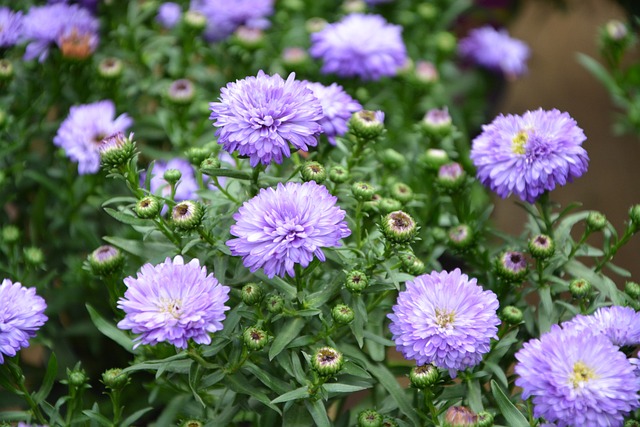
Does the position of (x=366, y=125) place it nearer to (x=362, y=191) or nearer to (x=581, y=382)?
(x=362, y=191)

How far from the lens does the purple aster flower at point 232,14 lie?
60.0 inches

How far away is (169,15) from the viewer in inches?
62.4

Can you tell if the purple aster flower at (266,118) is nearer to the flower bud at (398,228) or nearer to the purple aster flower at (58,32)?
the flower bud at (398,228)

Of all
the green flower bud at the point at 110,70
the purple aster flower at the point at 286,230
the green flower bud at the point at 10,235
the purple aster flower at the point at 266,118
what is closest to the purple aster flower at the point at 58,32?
the green flower bud at the point at 110,70

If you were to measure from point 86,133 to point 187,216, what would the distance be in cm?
44

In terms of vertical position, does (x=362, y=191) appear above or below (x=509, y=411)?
above

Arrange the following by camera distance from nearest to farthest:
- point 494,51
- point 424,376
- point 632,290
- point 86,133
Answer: point 424,376 < point 632,290 < point 86,133 < point 494,51

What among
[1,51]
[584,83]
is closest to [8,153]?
[1,51]

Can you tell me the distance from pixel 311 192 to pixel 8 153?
2.24 feet

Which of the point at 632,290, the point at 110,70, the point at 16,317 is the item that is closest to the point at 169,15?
the point at 110,70

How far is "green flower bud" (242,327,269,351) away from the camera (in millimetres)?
850

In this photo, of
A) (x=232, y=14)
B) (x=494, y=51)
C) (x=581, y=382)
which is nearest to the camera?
(x=581, y=382)

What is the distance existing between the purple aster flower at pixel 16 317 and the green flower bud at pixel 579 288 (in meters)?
0.69

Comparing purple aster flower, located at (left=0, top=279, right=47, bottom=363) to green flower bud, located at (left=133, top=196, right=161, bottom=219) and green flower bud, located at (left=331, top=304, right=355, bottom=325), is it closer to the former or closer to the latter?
green flower bud, located at (left=133, top=196, right=161, bottom=219)
